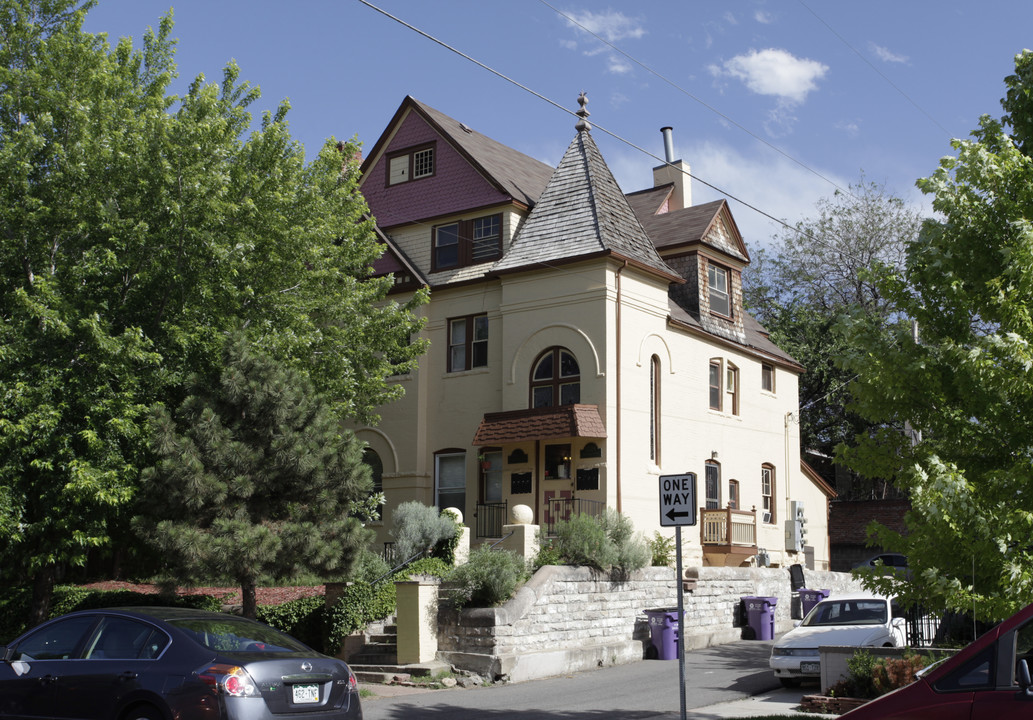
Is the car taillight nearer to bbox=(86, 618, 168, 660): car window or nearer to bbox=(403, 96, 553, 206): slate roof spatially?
bbox=(86, 618, 168, 660): car window

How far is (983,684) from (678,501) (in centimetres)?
513

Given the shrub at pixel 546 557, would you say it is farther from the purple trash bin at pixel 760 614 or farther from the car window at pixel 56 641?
the car window at pixel 56 641

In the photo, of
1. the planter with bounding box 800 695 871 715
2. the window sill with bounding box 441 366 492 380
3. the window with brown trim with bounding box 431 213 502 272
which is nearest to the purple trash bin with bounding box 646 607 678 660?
the planter with bounding box 800 695 871 715

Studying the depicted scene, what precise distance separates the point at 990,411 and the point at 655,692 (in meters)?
7.58

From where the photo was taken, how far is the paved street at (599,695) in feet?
42.9

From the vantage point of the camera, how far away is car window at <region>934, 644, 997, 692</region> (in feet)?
19.4

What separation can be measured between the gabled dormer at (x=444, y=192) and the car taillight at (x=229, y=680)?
18.5 m

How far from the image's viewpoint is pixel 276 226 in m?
18.6

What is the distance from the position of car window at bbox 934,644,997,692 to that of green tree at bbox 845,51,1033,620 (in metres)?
3.25

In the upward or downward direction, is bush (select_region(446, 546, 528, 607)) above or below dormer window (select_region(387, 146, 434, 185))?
below

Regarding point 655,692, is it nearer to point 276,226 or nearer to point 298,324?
point 298,324

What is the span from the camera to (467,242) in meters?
26.6

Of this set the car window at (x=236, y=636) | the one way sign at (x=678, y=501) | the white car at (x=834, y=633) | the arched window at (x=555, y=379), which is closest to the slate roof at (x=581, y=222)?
the arched window at (x=555, y=379)

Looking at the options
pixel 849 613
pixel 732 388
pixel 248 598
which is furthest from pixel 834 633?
pixel 732 388
